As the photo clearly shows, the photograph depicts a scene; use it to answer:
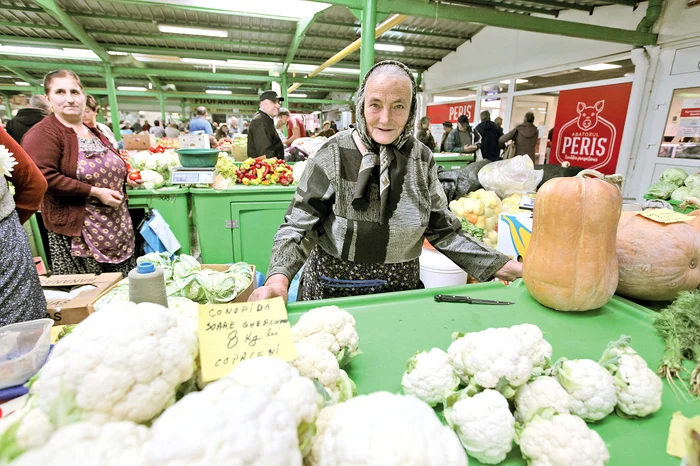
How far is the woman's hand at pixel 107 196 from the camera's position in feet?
8.43

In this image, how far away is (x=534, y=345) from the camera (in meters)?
0.86

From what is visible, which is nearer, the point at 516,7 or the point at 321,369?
the point at 321,369

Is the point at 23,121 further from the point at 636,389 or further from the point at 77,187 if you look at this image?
the point at 636,389

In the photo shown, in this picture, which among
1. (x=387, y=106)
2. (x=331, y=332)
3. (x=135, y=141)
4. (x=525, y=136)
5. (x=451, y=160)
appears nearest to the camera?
(x=331, y=332)

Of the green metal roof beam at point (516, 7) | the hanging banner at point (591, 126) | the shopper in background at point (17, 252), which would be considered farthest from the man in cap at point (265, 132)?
the hanging banner at point (591, 126)

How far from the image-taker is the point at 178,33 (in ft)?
29.3

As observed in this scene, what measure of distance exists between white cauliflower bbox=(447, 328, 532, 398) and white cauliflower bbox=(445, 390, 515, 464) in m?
0.04

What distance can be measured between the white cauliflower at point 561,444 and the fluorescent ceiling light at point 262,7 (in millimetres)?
5329

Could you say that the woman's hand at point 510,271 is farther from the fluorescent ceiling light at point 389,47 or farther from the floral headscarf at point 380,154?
the fluorescent ceiling light at point 389,47

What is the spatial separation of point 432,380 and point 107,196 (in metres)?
2.71

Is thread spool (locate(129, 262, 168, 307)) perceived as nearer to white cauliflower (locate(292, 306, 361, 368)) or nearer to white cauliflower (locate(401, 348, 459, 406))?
white cauliflower (locate(292, 306, 361, 368))

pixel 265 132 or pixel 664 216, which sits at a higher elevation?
pixel 265 132

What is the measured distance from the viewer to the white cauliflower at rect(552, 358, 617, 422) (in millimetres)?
795

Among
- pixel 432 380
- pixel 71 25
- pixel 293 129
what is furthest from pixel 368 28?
pixel 71 25
